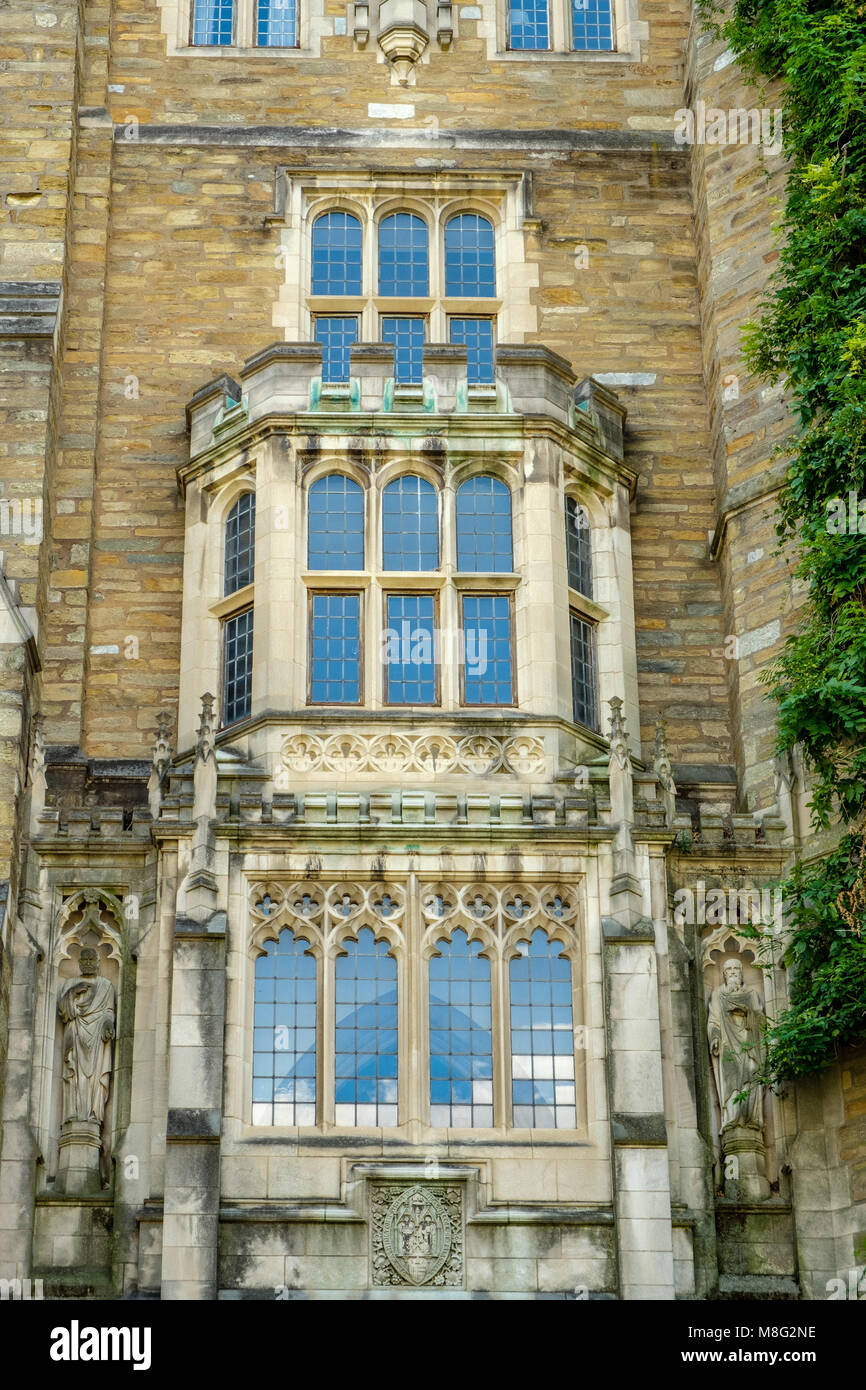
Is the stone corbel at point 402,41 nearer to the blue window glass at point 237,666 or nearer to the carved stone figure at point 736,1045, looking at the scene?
the blue window glass at point 237,666

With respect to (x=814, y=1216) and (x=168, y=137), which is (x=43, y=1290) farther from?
(x=168, y=137)

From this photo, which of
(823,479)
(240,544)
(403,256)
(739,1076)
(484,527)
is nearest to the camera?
(739,1076)

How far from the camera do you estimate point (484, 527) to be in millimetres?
22203

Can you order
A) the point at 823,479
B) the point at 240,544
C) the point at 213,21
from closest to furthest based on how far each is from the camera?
the point at 823,479
the point at 240,544
the point at 213,21

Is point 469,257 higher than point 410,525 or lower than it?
higher

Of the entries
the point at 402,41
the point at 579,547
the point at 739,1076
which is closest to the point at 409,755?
the point at 579,547

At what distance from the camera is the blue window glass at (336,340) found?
24.5 m

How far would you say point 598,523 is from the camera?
75.6 ft

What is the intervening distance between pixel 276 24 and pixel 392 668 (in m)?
8.76

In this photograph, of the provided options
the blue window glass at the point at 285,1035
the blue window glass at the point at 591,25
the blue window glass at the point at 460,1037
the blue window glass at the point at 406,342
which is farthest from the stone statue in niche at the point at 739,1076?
the blue window glass at the point at 591,25

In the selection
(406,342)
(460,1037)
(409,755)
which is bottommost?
(460,1037)

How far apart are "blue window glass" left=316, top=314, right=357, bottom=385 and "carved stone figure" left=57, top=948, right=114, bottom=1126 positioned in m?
7.03

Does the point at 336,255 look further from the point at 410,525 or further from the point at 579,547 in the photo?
the point at 579,547

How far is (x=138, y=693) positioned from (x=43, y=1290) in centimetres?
588
